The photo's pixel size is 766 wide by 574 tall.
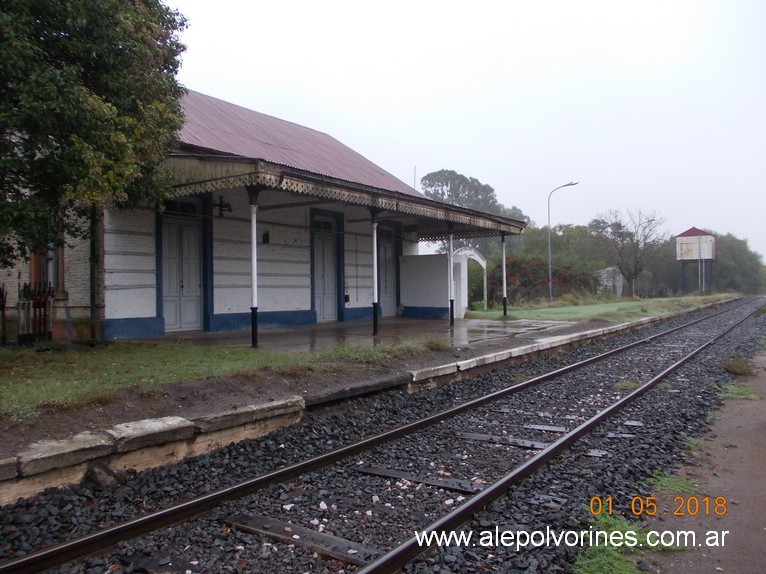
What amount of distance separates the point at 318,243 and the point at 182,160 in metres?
6.02

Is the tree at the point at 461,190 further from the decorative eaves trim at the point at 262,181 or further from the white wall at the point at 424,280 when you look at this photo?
the decorative eaves trim at the point at 262,181

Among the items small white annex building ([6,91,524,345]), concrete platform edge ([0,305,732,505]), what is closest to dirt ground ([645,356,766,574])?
concrete platform edge ([0,305,732,505])

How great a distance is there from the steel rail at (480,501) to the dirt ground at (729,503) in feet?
3.57

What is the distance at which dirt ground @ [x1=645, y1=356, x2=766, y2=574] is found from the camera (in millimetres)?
3576

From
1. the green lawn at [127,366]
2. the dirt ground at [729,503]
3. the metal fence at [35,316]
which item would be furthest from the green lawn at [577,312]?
the dirt ground at [729,503]

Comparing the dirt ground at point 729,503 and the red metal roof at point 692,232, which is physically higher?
the red metal roof at point 692,232

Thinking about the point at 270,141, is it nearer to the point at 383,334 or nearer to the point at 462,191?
the point at 383,334

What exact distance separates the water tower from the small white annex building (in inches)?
1782

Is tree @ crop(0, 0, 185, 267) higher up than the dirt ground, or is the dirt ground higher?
tree @ crop(0, 0, 185, 267)

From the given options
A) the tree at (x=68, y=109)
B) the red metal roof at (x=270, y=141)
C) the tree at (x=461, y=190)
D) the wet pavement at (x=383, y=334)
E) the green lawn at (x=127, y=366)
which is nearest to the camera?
the green lawn at (x=127, y=366)

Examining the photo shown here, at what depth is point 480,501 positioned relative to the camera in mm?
4312

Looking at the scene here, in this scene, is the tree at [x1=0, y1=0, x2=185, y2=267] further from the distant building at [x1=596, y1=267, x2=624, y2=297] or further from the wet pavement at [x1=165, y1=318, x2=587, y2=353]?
the distant building at [x1=596, y1=267, x2=624, y2=297]

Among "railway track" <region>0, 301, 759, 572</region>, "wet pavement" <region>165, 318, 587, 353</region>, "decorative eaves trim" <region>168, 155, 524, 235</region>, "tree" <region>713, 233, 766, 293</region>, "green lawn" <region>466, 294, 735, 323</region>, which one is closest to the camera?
"railway track" <region>0, 301, 759, 572</region>

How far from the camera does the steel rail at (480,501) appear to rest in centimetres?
341
